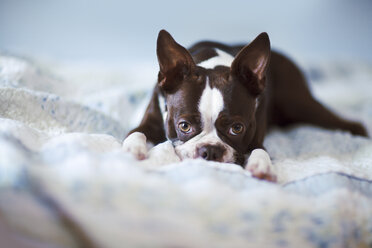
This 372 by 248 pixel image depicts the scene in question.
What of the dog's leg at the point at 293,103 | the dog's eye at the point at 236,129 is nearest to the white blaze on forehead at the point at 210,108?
the dog's eye at the point at 236,129

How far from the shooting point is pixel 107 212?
113 centimetres

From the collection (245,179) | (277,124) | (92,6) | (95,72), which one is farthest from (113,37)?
(245,179)

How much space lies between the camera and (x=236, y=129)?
196 cm

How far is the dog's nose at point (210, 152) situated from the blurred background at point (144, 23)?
11.5ft

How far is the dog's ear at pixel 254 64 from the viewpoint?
2053mm

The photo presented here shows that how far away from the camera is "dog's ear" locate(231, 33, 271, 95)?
205 cm

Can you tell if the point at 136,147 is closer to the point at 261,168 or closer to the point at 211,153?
the point at 211,153

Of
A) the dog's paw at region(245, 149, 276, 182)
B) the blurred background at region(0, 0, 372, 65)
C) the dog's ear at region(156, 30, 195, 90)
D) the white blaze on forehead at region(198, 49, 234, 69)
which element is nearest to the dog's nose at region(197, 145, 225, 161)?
the dog's paw at region(245, 149, 276, 182)

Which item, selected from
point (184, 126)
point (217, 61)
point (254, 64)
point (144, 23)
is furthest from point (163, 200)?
point (144, 23)

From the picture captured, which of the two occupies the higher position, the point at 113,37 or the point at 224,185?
the point at 113,37

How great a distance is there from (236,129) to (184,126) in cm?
29

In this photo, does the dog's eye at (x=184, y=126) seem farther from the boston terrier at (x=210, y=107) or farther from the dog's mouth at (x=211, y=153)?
the dog's mouth at (x=211, y=153)

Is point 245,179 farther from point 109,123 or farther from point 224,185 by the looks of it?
point 109,123

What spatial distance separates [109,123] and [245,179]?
4.22ft
